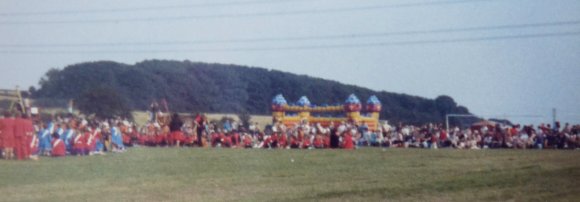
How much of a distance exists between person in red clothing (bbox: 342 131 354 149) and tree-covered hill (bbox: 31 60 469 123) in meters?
13.0

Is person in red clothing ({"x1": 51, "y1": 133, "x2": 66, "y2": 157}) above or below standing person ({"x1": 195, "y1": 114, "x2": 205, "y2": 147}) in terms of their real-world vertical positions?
below

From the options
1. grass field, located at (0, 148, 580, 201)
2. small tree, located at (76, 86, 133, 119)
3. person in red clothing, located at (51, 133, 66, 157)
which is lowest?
grass field, located at (0, 148, 580, 201)

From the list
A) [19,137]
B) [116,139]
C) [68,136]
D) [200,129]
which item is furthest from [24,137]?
[200,129]

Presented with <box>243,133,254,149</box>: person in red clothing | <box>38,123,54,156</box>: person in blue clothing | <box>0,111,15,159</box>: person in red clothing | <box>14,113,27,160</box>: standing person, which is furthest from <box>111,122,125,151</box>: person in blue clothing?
<box>243,133,254,149</box>: person in red clothing

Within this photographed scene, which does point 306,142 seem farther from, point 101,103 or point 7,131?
point 101,103

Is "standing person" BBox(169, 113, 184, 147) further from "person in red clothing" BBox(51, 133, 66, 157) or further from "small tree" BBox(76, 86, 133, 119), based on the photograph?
"small tree" BBox(76, 86, 133, 119)

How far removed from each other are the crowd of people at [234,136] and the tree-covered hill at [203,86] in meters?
10.1

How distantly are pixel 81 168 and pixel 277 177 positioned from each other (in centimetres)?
624

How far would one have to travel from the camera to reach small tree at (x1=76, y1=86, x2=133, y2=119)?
4941cm

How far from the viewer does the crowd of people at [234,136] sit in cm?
2583

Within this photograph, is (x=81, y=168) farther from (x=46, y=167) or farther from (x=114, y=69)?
(x=114, y=69)

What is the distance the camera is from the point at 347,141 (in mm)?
33531

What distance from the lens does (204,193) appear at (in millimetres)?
12680

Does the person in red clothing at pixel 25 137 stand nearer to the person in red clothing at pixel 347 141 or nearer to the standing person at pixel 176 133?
the standing person at pixel 176 133
